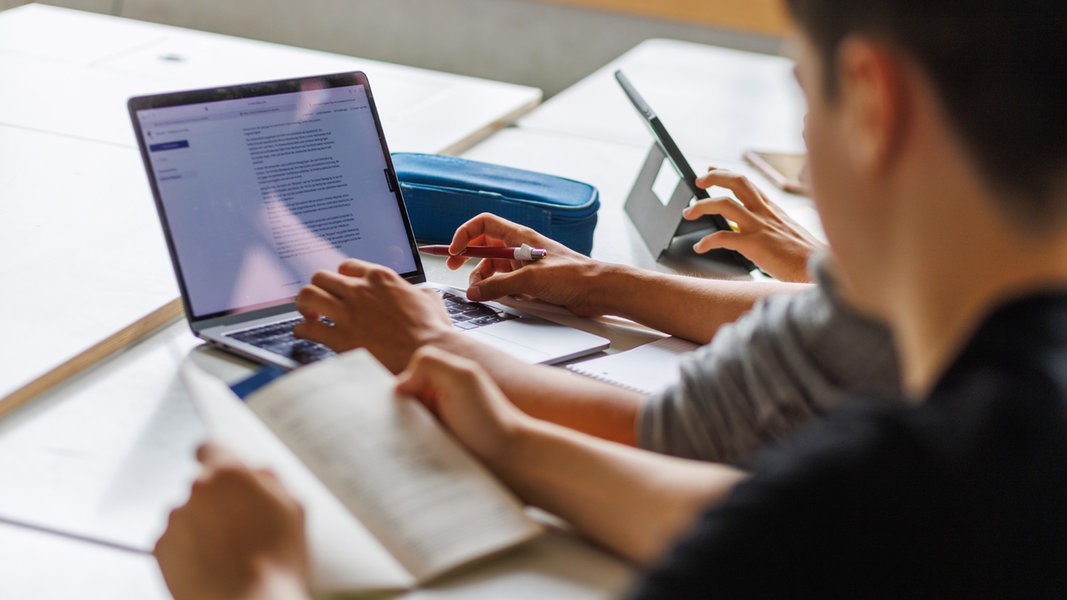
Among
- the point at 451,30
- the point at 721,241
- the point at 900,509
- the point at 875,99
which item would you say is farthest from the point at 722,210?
the point at 451,30

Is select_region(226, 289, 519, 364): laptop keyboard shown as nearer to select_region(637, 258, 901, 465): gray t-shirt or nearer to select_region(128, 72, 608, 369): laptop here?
select_region(128, 72, 608, 369): laptop

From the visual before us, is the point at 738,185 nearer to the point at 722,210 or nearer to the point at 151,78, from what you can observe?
the point at 722,210

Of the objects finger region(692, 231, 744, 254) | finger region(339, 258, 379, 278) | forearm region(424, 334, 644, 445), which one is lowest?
finger region(692, 231, 744, 254)

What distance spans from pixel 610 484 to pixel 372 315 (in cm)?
33

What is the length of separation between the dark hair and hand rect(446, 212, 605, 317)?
66cm

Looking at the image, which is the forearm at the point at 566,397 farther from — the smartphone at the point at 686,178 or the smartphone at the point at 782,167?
the smartphone at the point at 782,167

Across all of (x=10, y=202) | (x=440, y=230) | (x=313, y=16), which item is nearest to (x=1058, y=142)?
(x=440, y=230)

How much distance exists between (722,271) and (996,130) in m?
0.89

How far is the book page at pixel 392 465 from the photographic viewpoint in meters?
0.75

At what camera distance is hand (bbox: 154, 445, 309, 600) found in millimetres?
693

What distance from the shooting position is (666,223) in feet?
4.92

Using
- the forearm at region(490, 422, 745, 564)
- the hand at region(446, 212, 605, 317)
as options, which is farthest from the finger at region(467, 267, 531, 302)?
the forearm at region(490, 422, 745, 564)

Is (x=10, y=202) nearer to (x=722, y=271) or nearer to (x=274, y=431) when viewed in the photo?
(x=274, y=431)

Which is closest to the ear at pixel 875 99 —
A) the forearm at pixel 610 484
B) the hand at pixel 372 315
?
the forearm at pixel 610 484
